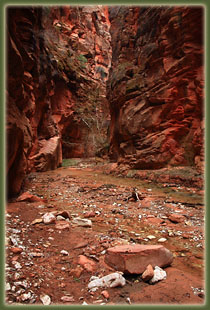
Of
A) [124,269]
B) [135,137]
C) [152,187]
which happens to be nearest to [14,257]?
[124,269]

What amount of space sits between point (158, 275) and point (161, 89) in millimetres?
11082

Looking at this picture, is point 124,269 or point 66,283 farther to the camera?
point 124,269

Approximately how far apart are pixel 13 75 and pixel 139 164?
29.9ft

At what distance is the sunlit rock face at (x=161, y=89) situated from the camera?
10133 mm

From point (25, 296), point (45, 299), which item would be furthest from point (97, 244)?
point (25, 296)

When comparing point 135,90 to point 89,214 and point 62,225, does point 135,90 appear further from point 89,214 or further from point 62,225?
point 62,225

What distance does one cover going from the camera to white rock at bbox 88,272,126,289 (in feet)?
8.05

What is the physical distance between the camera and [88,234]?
13.4ft

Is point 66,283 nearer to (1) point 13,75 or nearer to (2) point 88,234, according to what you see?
(2) point 88,234

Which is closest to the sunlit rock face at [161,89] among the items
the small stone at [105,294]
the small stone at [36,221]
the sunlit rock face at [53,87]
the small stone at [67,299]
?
the sunlit rock face at [53,87]

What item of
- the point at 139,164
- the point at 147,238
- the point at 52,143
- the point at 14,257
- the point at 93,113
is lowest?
the point at 147,238

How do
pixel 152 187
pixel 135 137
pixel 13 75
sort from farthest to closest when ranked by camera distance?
pixel 135 137, pixel 152 187, pixel 13 75

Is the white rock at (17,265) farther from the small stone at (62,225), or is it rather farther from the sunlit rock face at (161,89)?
the sunlit rock face at (161,89)

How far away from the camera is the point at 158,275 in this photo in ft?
8.61
